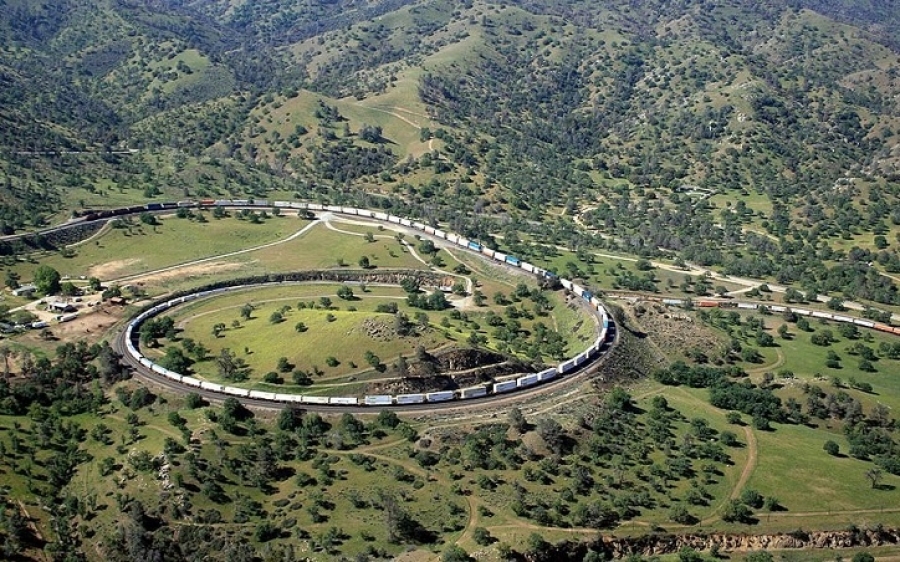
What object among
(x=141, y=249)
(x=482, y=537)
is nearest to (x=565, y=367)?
(x=482, y=537)

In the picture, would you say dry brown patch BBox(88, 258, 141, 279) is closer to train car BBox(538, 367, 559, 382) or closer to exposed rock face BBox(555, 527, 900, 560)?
train car BBox(538, 367, 559, 382)

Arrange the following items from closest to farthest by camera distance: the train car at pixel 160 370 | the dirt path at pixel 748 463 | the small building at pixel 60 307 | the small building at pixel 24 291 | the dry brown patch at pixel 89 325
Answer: the dirt path at pixel 748 463 < the train car at pixel 160 370 < the dry brown patch at pixel 89 325 < the small building at pixel 60 307 < the small building at pixel 24 291

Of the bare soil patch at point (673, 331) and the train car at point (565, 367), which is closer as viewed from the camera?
the train car at point (565, 367)

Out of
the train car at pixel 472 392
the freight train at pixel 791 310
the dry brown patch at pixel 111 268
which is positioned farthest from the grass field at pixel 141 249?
the freight train at pixel 791 310

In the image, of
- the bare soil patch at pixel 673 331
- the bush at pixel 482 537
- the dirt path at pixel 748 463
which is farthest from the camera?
the bare soil patch at pixel 673 331

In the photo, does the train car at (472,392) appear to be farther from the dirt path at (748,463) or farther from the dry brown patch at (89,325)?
the dry brown patch at (89,325)

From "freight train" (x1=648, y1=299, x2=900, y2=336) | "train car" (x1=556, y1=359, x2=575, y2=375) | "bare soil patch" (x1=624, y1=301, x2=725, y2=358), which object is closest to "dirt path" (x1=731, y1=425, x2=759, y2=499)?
"train car" (x1=556, y1=359, x2=575, y2=375)
